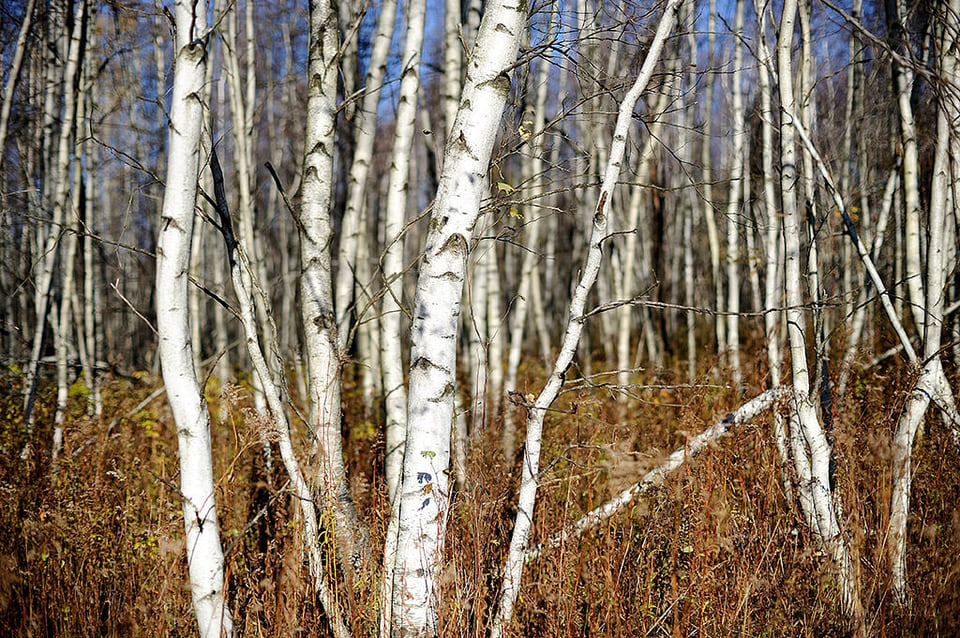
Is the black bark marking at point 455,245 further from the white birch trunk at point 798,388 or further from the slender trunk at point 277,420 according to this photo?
the white birch trunk at point 798,388

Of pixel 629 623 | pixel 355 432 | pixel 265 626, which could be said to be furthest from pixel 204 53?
pixel 355 432

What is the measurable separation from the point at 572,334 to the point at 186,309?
1.25 m

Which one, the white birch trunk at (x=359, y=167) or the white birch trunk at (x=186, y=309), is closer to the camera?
the white birch trunk at (x=186, y=309)

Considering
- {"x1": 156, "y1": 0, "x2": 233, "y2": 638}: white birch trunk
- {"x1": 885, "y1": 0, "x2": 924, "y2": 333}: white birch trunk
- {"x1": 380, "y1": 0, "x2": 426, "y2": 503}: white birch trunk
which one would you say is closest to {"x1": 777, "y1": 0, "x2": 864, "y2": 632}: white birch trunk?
{"x1": 885, "y1": 0, "x2": 924, "y2": 333}: white birch trunk

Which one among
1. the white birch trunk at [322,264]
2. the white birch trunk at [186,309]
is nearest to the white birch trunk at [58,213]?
the white birch trunk at [322,264]

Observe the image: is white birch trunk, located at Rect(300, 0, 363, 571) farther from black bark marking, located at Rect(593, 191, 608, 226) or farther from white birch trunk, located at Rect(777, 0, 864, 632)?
white birch trunk, located at Rect(777, 0, 864, 632)

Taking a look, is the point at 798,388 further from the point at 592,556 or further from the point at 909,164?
the point at 909,164

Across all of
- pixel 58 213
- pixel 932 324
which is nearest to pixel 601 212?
pixel 932 324

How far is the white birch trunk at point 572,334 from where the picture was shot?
224cm

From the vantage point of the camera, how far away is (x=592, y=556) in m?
2.85

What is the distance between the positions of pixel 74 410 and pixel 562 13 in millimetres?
4949

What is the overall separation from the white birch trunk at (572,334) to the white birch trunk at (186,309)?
0.96 metres

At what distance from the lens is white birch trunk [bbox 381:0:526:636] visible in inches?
80.4

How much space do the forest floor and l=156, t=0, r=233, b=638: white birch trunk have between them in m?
0.11
